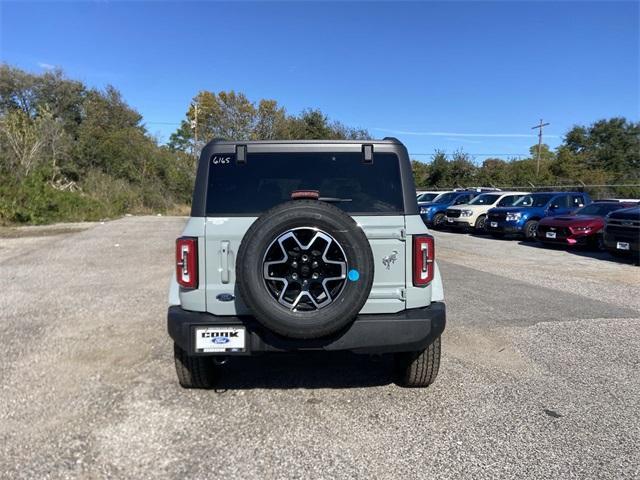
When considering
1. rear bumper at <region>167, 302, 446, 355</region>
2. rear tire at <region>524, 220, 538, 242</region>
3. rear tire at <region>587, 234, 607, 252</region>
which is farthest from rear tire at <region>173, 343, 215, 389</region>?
rear tire at <region>524, 220, 538, 242</region>

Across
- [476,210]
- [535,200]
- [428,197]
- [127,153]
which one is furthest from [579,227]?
[127,153]

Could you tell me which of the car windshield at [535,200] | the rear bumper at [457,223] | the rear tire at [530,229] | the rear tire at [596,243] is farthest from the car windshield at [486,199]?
the rear tire at [596,243]

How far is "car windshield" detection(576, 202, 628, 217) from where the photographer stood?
50.6ft

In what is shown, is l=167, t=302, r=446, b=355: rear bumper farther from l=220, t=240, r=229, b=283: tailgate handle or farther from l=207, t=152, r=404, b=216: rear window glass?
l=207, t=152, r=404, b=216: rear window glass

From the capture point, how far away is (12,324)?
621cm

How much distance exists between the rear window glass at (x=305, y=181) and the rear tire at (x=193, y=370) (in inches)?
44.6

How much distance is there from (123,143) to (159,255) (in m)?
27.9

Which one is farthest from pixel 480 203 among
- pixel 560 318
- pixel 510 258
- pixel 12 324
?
pixel 12 324

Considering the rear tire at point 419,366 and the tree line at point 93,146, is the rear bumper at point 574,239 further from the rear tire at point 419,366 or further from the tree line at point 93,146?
the tree line at point 93,146

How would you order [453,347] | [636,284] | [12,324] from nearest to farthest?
[453,347] → [12,324] → [636,284]

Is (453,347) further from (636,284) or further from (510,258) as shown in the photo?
(510,258)

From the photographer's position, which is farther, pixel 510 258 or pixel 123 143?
pixel 123 143

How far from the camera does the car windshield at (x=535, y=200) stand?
59.9 ft

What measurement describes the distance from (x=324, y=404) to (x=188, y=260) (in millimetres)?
1483
